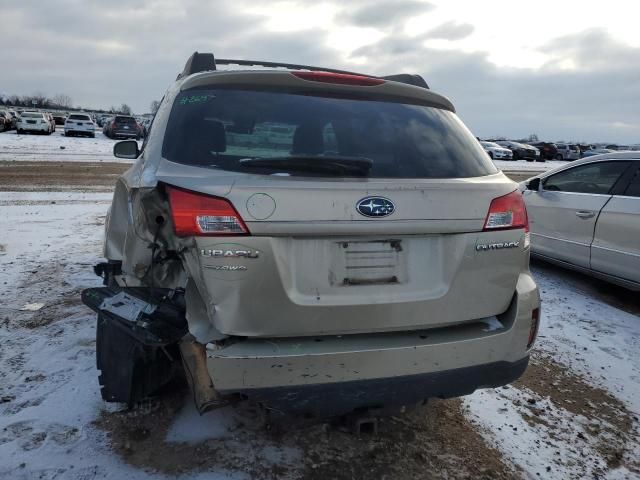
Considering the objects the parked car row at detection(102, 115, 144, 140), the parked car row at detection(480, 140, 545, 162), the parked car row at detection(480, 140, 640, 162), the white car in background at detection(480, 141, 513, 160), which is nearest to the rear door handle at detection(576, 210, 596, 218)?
the parked car row at detection(102, 115, 144, 140)

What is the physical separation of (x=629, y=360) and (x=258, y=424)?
295 cm

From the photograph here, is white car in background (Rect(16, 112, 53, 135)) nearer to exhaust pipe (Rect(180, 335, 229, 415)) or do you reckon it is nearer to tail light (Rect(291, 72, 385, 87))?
tail light (Rect(291, 72, 385, 87))

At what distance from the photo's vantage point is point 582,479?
2592 millimetres

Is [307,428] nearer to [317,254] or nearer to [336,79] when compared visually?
[317,254]

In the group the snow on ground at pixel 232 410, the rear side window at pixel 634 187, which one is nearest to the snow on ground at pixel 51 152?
the snow on ground at pixel 232 410

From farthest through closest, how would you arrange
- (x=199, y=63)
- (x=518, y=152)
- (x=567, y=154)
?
(x=567, y=154)
(x=518, y=152)
(x=199, y=63)

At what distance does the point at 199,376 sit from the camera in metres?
2.37

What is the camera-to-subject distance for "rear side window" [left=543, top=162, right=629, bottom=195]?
5484 mm

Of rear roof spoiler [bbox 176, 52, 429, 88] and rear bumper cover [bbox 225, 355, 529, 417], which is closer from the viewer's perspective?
rear bumper cover [bbox 225, 355, 529, 417]

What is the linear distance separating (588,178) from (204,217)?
515 centimetres

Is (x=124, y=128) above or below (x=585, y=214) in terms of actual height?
above

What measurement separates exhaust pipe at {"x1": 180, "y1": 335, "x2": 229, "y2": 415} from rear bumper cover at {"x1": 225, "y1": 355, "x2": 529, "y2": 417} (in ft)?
0.76

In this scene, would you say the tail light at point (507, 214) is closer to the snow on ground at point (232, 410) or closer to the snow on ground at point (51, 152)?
the snow on ground at point (232, 410)

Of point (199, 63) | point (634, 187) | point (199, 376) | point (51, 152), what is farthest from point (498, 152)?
point (199, 376)
